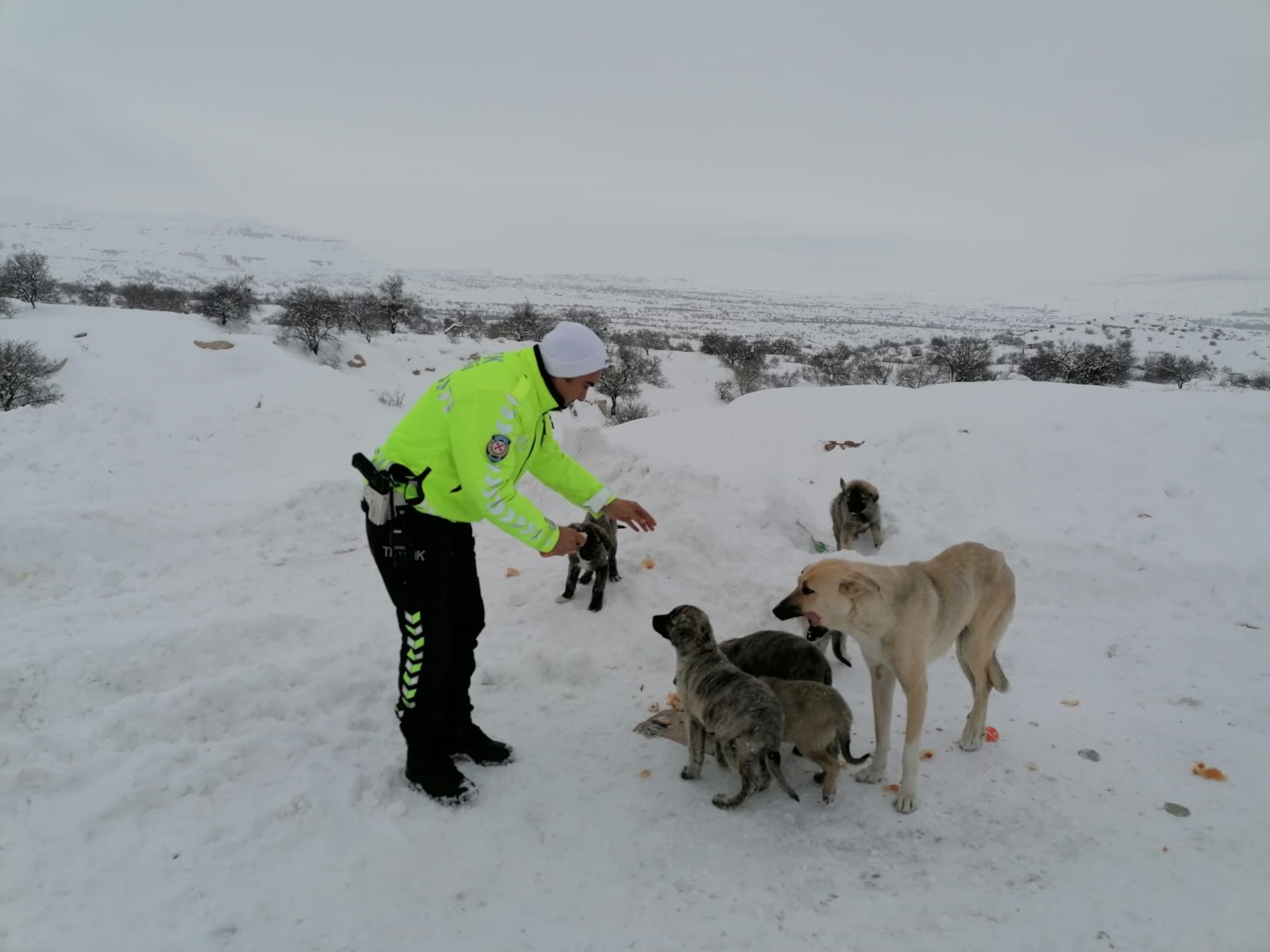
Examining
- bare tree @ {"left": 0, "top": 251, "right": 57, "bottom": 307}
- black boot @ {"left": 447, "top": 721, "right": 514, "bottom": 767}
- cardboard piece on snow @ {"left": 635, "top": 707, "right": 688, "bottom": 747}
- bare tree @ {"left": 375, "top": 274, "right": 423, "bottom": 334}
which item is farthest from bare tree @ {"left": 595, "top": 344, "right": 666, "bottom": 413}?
bare tree @ {"left": 0, "top": 251, "right": 57, "bottom": 307}

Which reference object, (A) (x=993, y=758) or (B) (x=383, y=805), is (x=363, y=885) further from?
(A) (x=993, y=758)

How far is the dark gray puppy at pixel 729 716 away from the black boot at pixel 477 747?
116 centimetres

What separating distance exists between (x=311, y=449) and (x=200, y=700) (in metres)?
8.51

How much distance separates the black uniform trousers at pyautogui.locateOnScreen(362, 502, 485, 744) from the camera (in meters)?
3.44

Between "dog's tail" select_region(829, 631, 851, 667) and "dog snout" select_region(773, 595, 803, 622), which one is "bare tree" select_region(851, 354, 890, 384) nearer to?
"dog's tail" select_region(829, 631, 851, 667)

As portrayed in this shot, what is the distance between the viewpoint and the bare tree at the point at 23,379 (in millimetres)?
13805

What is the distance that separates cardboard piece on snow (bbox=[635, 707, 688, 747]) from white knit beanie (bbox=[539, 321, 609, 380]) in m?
2.58

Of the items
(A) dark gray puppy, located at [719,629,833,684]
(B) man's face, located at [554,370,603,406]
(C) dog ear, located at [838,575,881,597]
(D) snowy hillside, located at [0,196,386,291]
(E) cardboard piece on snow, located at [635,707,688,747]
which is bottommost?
(E) cardboard piece on snow, located at [635,707,688,747]

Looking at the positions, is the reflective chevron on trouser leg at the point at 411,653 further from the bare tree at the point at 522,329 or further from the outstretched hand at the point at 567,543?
the bare tree at the point at 522,329

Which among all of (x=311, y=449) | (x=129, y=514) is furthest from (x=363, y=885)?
(x=311, y=449)

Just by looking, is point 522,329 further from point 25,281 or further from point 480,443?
point 480,443

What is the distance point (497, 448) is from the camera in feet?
10.7

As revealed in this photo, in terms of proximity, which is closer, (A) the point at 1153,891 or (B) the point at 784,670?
(A) the point at 1153,891

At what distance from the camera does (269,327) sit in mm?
29312
